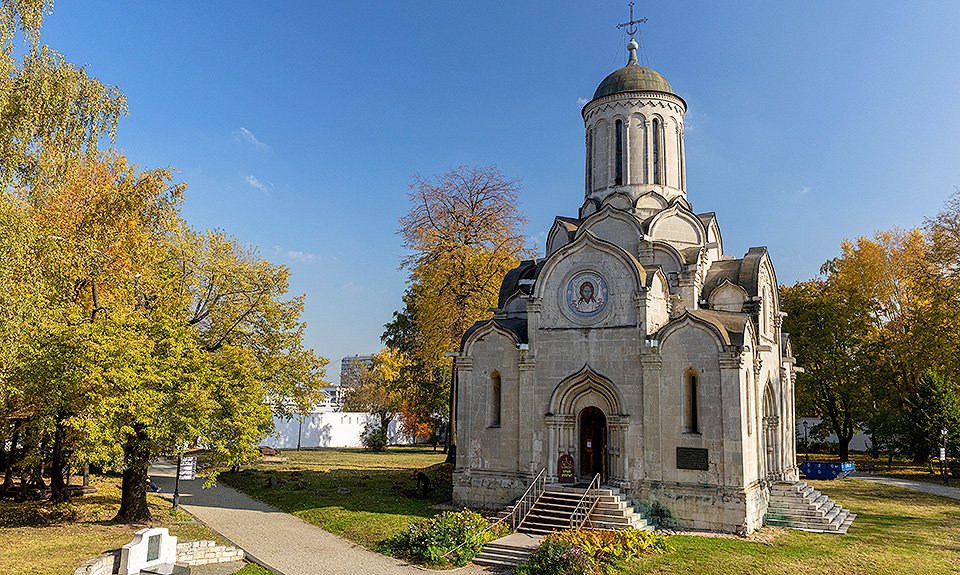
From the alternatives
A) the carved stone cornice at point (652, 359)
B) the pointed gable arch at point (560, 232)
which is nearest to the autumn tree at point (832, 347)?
the pointed gable arch at point (560, 232)

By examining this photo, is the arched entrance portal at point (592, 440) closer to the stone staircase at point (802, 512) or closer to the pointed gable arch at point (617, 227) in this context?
the stone staircase at point (802, 512)

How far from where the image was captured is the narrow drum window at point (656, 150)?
79.0 feet

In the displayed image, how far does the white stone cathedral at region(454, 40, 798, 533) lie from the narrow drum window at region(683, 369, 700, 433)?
0.13 feet

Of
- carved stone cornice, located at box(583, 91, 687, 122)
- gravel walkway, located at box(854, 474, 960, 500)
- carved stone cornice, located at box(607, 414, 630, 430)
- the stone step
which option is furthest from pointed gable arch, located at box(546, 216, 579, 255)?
gravel walkway, located at box(854, 474, 960, 500)

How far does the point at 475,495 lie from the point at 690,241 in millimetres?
11082

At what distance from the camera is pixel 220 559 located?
1539 cm

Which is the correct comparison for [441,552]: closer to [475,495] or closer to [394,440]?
[475,495]

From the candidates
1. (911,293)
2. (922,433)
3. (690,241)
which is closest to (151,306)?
(690,241)

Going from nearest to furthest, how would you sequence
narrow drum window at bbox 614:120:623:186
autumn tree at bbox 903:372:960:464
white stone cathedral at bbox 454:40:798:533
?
1. white stone cathedral at bbox 454:40:798:533
2. narrow drum window at bbox 614:120:623:186
3. autumn tree at bbox 903:372:960:464

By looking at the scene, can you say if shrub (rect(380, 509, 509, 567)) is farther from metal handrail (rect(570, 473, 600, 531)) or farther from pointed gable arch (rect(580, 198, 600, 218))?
pointed gable arch (rect(580, 198, 600, 218))

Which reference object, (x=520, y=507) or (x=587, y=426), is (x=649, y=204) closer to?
(x=587, y=426)

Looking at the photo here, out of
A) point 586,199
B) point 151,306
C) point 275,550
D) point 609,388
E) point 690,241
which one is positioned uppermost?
point 586,199

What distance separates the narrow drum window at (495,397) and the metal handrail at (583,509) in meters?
3.93

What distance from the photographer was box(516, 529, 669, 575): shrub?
548 inches
